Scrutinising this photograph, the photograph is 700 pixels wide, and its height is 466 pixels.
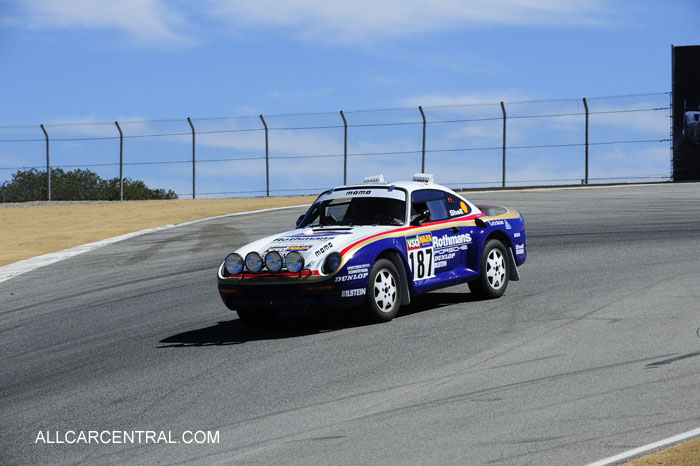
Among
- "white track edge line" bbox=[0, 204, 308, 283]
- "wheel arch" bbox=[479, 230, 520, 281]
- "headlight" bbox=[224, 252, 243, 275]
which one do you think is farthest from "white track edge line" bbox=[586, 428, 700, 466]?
"white track edge line" bbox=[0, 204, 308, 283]

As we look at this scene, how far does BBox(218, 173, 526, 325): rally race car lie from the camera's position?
9.61 metres

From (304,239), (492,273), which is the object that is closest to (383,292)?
(304,239)

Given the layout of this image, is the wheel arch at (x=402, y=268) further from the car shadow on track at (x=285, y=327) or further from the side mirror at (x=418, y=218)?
the side mirror at (x=418, y=218)

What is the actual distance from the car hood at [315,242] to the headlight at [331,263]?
0.18 ft

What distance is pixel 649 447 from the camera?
5609mm

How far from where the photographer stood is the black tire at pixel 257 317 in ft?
34.4

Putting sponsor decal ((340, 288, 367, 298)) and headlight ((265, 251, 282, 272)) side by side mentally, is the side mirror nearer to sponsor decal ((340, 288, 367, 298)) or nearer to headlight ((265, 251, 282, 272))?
Result: sponsor decal ((340, 288, 367, 298))

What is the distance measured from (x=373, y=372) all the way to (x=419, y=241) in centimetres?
287

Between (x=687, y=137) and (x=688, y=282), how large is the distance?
1000 inches

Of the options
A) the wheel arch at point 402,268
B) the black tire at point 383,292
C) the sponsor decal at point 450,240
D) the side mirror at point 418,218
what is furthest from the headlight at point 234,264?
the sponsor decal at point 450,240

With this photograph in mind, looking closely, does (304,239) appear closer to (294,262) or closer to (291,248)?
(291,248)

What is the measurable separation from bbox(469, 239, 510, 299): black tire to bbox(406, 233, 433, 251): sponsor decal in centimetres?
100

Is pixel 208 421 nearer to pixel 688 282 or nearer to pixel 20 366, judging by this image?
pixel 20 366

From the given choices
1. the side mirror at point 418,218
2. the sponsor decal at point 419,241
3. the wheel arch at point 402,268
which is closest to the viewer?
the wheel arch at point 402,268
